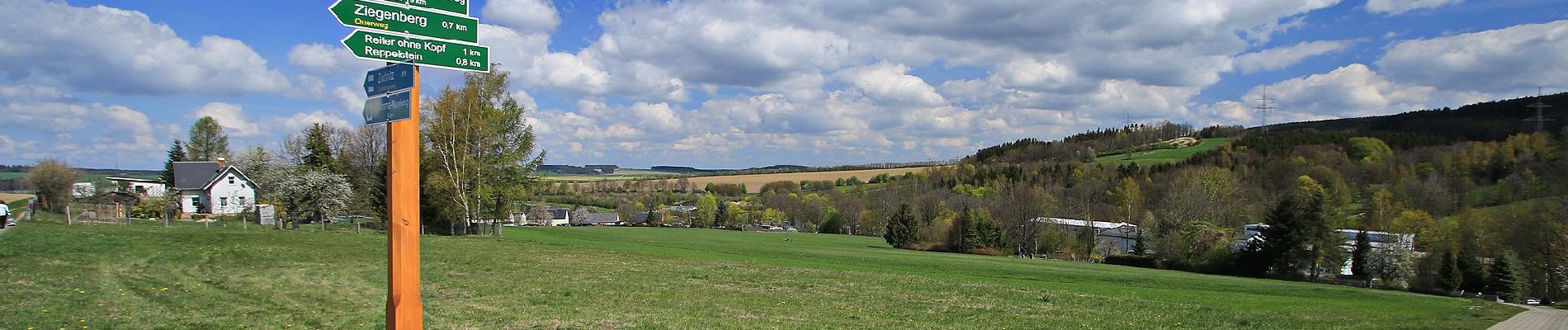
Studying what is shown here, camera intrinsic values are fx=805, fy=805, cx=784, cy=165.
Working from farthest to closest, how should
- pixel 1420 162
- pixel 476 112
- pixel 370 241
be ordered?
pixel 1420 162
pixel 476 112
pixel 370 241

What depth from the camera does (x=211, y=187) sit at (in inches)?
2491

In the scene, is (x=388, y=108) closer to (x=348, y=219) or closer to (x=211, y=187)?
(x=348, y=219)

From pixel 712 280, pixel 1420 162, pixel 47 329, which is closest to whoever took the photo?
pixel 47 329

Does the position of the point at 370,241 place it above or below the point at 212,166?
below

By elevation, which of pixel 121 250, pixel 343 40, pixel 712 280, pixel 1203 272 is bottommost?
pixel 1203 272

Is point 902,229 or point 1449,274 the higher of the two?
point 902,229

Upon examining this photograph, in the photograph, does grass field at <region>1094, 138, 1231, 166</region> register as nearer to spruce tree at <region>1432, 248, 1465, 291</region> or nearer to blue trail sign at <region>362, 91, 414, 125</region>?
spruce tree at <region>1432, 248, 1465, 291</region>

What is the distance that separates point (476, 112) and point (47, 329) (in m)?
37.9

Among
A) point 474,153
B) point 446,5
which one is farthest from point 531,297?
point 474,153

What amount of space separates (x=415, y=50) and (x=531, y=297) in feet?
29.6

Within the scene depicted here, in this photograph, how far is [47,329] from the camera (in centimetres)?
903

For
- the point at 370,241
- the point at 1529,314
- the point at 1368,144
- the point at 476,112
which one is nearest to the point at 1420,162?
the point at 1368,144

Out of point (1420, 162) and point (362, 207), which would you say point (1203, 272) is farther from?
point (1420, 162)

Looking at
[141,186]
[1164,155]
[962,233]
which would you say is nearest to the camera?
[962,233]
